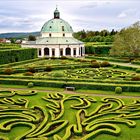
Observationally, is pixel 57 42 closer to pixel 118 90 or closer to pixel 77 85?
pixel 77 85

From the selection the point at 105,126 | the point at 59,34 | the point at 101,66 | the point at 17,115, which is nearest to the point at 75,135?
the point at 105,126

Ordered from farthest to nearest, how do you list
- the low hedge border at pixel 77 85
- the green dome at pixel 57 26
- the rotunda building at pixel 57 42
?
the green dome at pixel 57 26 → the rotunda building at pixel 57 42 → the low hedge border at pixel 77 85

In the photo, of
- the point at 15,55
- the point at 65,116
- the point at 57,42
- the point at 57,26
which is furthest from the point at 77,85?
the point at 57,26

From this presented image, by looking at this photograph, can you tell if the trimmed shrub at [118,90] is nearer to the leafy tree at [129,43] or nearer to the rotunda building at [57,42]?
the leafy tree at [129,43]

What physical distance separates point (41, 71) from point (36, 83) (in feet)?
48.0

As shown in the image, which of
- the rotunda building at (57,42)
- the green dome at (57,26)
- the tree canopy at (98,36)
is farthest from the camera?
Answer: the tree canopy at (98,36)

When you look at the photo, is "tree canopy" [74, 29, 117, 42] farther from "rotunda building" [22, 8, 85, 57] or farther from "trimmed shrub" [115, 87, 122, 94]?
"trimmed shrub" [115, 87, 122, 94]

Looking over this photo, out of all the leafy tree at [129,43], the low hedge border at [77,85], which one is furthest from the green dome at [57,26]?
the low hedge border at [77,85]

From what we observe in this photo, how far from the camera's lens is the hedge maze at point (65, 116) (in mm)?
15922

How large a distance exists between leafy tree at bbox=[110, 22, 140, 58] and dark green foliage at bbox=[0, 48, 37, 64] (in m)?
20.3

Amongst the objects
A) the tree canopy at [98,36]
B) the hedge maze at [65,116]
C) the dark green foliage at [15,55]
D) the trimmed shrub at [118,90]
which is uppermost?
the tree canopy at [98,36]

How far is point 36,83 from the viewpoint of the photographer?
97.0 feet

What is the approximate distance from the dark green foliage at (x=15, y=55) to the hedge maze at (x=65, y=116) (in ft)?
101

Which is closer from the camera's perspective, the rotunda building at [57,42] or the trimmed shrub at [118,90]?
the trimmed shrub at [118,90]
